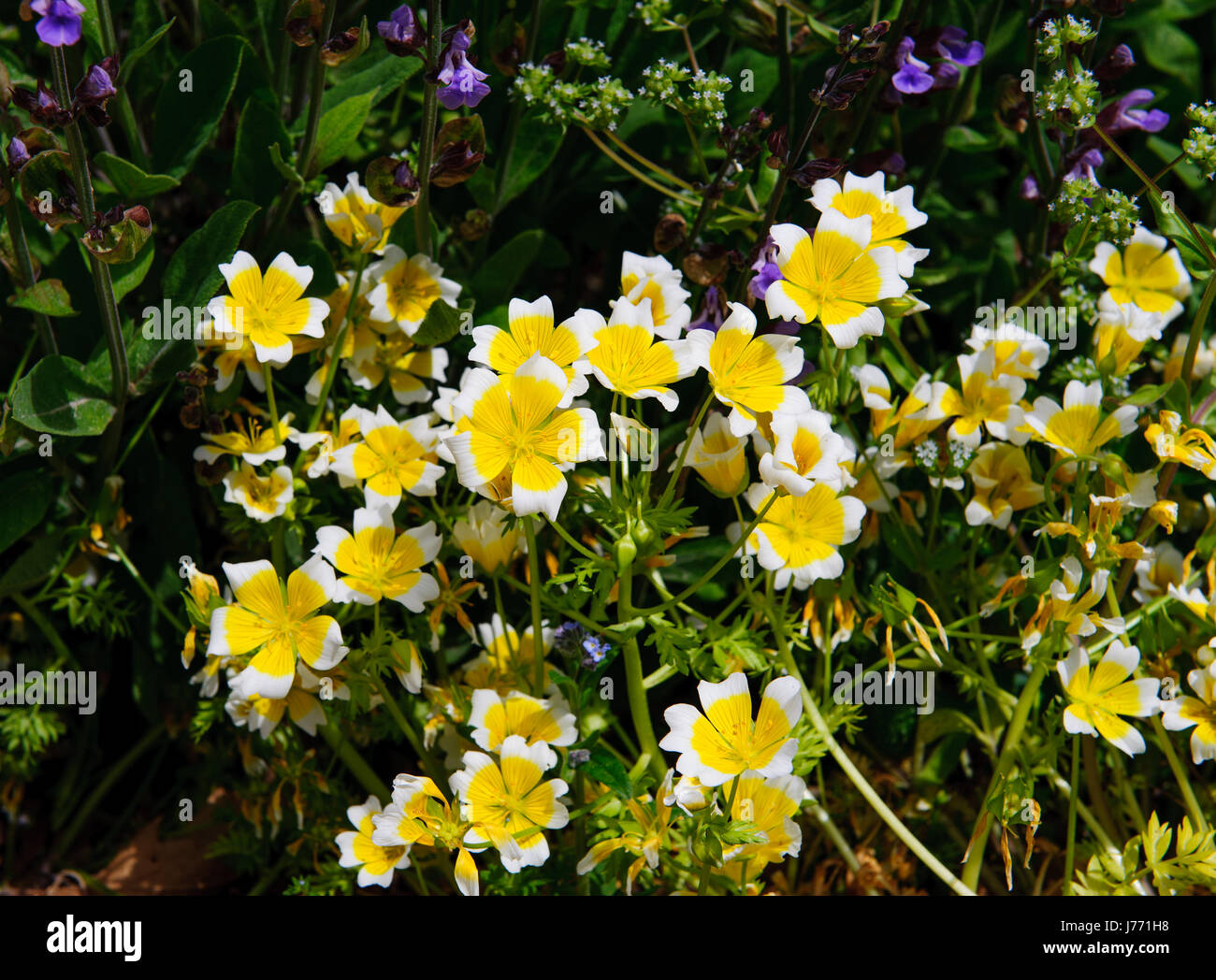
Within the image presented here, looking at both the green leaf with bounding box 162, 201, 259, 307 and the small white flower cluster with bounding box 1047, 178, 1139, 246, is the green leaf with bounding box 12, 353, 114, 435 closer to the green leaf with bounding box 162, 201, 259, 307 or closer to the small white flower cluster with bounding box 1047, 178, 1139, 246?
the green leaf with bounding box 162, 201, 259, 307

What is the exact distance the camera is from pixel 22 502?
121 centimetres

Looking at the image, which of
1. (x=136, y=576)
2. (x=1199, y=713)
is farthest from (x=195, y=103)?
(x=1199, y=713)

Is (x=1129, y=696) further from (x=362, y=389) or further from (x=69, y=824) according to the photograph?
(x=69, y=824)

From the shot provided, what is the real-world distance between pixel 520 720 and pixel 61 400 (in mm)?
600

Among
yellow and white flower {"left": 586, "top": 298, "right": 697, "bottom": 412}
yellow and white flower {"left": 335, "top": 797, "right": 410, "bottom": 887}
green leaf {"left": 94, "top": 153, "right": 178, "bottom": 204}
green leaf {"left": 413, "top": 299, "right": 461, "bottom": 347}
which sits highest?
green leaf {"left": 94, "top": 153, "right": 178, "bottom": 204}

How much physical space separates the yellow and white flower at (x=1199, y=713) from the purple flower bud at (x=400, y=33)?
1.00m

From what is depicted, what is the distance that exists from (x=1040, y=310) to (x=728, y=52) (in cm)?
55

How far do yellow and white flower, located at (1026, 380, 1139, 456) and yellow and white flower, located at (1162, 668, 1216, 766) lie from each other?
0.85 feet

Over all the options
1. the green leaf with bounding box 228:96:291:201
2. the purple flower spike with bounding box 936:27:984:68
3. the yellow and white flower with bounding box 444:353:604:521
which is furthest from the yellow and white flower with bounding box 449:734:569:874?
the purple flower spike with bounding box 936:27:984:68

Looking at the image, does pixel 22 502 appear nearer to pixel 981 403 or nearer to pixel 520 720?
pixel 520 720

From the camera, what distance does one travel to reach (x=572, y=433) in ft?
2.99

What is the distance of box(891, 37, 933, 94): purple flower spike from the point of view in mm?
1171

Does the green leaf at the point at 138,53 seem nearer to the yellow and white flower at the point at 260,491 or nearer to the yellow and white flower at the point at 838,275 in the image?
the yellow and white flower at the point at 260,491

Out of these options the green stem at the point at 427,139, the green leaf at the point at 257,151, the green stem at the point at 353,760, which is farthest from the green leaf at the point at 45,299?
the green stem at the point at 353,760
